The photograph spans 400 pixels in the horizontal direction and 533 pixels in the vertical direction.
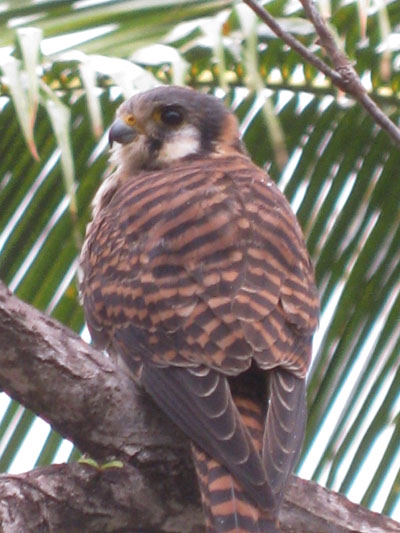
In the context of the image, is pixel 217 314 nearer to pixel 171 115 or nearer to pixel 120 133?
pixel 120 133

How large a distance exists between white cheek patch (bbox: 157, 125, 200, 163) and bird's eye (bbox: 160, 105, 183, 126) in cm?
3

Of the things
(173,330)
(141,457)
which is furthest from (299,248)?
(141,457)

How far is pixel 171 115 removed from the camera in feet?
15.3

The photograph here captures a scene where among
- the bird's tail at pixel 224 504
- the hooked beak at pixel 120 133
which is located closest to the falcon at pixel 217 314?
the bird's tail at pixel 224 504


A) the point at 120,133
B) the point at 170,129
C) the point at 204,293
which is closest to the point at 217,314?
the point at 204,293

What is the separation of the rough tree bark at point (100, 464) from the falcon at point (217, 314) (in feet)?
0.44

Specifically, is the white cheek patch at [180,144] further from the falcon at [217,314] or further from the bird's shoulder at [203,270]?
the bird's shoulder at [203,270]

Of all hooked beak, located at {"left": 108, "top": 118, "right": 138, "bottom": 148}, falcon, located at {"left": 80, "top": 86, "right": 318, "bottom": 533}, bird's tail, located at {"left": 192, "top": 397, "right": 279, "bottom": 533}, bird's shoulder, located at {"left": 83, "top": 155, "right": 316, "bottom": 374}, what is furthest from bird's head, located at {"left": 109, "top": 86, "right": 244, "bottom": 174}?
bird's tail, located at {"left": 192, "top": 397, "right": 279, "bottom": 533}

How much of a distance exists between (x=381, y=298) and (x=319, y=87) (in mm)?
690

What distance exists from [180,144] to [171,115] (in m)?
0.13

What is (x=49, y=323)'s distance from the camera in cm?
319

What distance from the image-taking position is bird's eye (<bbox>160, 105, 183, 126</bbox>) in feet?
15.2

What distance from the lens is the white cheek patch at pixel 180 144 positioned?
4.54 meters

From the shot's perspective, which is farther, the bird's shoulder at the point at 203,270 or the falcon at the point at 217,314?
the bird's shoulder at the point at 203,270
